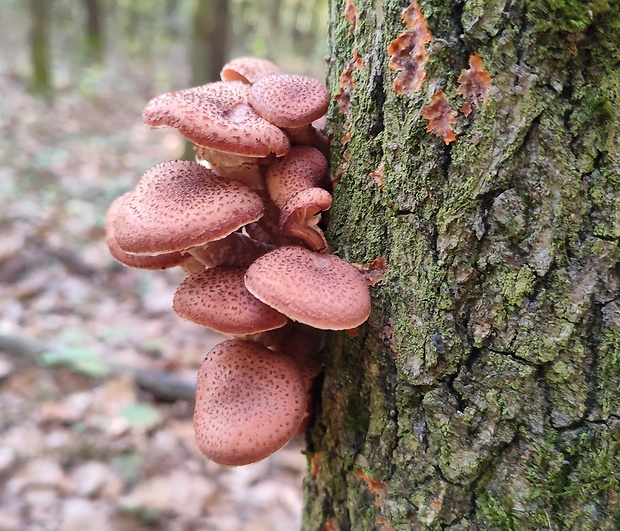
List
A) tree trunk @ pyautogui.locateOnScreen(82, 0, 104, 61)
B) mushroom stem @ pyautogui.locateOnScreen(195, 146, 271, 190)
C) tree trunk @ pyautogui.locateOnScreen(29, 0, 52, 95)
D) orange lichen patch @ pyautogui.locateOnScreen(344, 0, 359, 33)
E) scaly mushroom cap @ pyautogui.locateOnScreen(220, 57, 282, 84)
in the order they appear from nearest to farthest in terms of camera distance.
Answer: orange lichen patch @ pyautogui.locateOnScreen(344, 0, 359, 33) < mushroom stem @ pyautogui.locateOnScreen(195, 146, 271, 190) < scaly mushroom cap @ pyautogui.locateOnScreen(220, 57, 282, 84) < tree trunk @ pyautogui.locateOnScreen(29, 0, 52, 95) < tree trunk @ pyautogui.locateOnScreen(82, 0, 104, 61)

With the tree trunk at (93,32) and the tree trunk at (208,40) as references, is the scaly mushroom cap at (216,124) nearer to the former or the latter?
the tree trunk at (208,40)

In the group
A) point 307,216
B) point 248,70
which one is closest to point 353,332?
point 307,216

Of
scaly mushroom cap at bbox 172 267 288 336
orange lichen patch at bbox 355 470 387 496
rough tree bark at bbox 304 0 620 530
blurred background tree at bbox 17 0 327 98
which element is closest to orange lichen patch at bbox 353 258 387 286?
rough tree bark at bbox 304 0 620 530

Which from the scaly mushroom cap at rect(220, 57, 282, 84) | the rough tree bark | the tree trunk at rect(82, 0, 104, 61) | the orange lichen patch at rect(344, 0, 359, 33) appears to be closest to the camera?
the rough tree bark

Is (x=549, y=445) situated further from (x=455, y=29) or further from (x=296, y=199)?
(x=455, y=29)

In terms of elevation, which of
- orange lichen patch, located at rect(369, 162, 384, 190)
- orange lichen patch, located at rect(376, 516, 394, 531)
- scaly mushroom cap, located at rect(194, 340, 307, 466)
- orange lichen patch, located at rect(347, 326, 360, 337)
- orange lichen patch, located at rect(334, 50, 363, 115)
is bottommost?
orange lichen patch, located at rect(376, 516, 394, 531)

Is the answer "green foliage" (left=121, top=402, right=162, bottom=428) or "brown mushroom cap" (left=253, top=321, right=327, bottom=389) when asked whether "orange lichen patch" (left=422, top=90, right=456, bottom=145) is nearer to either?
"brown mushroom cap" (left=253, top=321, right=327, bottom=389)

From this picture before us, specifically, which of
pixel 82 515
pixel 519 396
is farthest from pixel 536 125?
pixel 82 515

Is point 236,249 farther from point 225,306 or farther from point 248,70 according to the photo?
point 248,70
